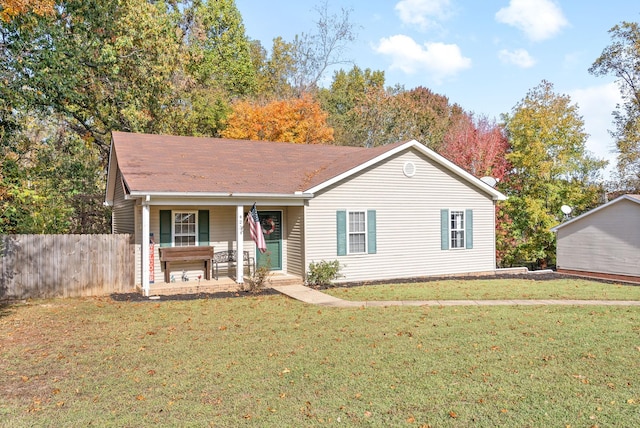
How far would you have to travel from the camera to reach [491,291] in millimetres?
12602

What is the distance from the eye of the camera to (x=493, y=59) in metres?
19.5

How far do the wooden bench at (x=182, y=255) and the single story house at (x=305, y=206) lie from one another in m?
0.38

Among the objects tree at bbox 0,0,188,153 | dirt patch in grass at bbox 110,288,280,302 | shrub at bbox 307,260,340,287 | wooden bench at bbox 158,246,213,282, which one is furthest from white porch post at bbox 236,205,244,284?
tree at bbox 0,0,188,153

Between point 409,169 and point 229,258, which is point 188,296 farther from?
point 409,169

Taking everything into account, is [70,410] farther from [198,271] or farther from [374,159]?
[374,159]

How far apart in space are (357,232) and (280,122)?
13.6 meters

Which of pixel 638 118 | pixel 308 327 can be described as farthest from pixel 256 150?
pixel 638 118

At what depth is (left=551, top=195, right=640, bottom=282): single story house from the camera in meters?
15.9

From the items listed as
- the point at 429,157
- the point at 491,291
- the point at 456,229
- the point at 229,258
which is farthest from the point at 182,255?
the point at 456,229

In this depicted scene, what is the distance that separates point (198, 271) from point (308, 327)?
677 centimetres

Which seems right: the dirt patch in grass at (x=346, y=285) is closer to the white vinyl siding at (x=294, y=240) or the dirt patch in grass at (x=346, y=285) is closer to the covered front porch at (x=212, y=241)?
the covered front porch at (x=212, y=241)

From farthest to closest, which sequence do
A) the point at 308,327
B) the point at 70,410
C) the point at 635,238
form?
the point at 635,238, the point at 308,327, the point at 70,410

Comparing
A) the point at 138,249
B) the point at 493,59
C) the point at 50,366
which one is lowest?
the point at 50,366

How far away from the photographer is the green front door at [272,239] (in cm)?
1495
